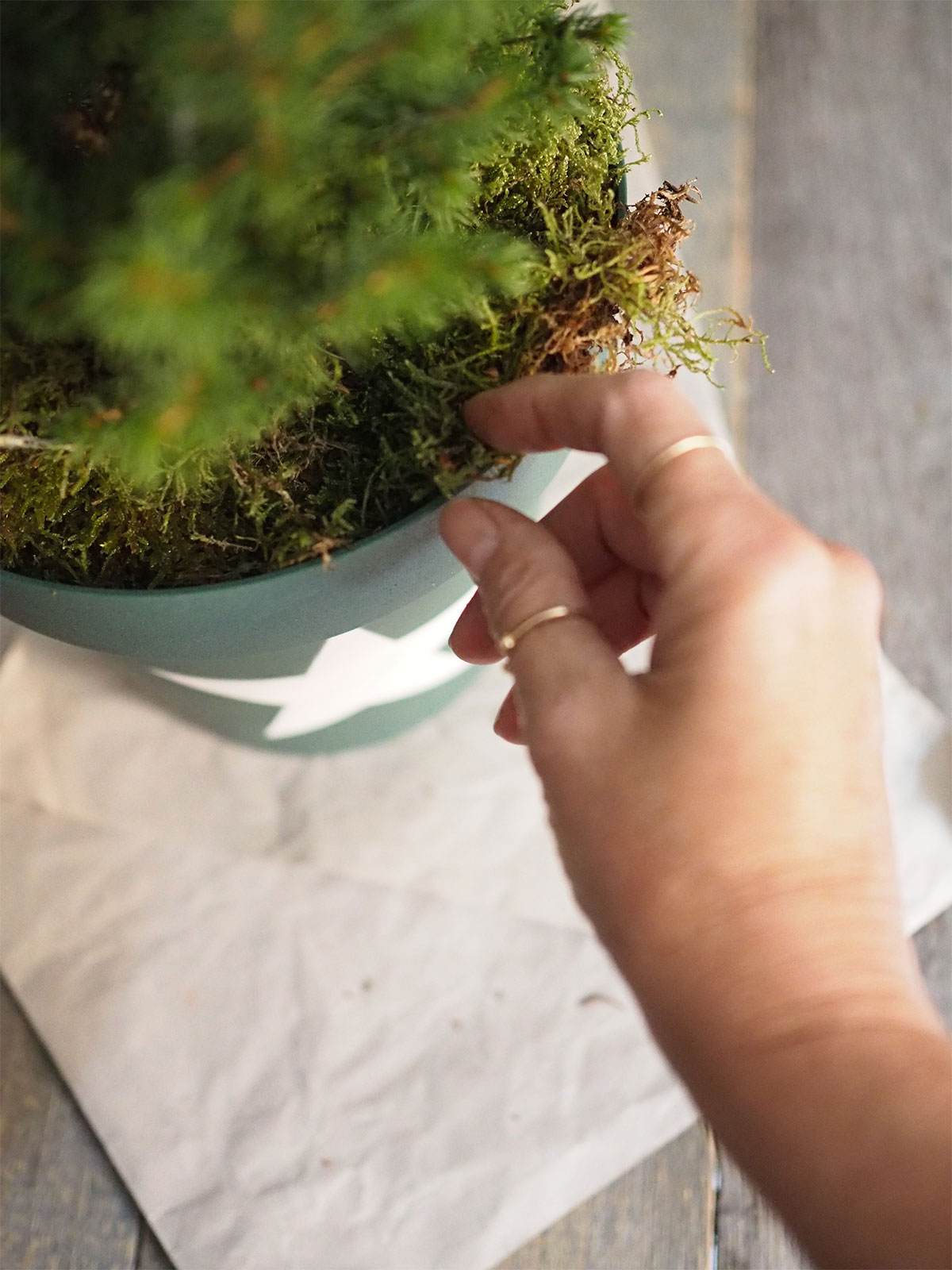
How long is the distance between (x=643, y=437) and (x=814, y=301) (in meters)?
0.58

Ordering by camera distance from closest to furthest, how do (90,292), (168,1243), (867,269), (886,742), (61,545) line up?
1. (90,292)
2. (61,545)
3. (168,1243)
4. (886,742)
5. (867,269)

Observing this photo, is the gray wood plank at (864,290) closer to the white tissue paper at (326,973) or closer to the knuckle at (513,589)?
the white tissue paper at (326,973)

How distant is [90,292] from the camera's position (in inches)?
8.4

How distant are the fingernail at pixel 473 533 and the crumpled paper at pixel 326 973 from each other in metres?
0.33

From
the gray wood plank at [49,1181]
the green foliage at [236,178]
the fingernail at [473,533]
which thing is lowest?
the gray wood plank at [49,1181]

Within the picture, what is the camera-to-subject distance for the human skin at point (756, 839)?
27 centimetres

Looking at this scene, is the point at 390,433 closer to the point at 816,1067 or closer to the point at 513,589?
the point at 513,589

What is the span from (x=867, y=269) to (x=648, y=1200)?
28.0 inches

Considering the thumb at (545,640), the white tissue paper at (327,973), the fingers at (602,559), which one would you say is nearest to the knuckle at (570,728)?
the thumb at (545,640)

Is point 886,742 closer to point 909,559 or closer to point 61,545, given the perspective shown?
point 909,559

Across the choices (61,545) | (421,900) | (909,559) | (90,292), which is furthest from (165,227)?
(909,559)

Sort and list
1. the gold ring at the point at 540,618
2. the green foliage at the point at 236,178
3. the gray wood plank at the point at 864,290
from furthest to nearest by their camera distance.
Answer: the gray wood plank at the point at 864,290
the gold ring at the point at 540,618
the green foliage at the point at 236,178

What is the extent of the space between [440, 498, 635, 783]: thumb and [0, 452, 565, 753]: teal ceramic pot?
0.09 feet

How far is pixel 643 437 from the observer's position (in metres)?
0.31
